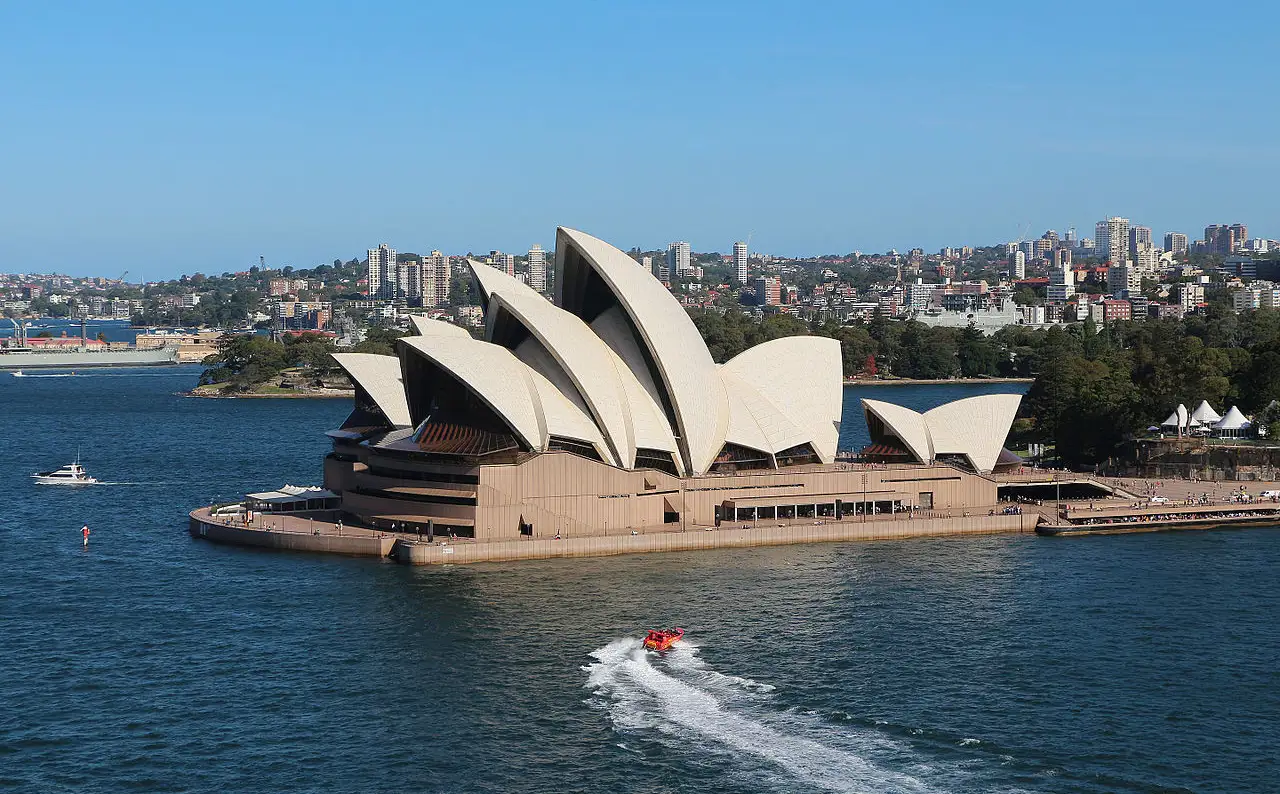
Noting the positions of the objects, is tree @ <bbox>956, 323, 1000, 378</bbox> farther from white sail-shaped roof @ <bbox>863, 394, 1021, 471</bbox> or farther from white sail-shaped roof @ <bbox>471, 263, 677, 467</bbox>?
white sail-shaped roof @ <bbox>471, 263, 677, 467</bbox>

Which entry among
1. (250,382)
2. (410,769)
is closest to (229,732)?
(410,769)

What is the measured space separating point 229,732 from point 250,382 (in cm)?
11153

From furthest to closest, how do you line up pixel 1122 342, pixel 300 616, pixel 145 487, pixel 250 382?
pixel 1122 342 → pixel 250 382 → pixel 145 487 → pixel 300 616

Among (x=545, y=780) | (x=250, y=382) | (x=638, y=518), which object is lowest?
(x=545, y=780)

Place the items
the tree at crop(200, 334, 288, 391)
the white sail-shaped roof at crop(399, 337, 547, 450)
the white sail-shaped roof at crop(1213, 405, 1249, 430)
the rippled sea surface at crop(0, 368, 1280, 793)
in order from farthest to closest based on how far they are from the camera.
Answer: the tree at crop(200, 334, 288, 391) → the white sail-shaped roof at crop(1213, 405, 1249, 430) → the white sail-shaped roof at crop(399, 337, 547, 450) → the rippled sea surface at crop(0, 368, 1280, 793)

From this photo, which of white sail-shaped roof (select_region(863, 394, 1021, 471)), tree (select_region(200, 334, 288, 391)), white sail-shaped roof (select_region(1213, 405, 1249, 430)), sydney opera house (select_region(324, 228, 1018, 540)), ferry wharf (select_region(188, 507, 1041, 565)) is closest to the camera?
ferry wharf (select_region(188, 507, 1041, 565))

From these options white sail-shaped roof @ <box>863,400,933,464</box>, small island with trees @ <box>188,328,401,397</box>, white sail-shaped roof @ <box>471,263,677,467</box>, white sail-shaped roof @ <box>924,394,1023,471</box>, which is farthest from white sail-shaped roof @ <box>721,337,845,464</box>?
small island with trees @ <box>188,328,401,397</box>

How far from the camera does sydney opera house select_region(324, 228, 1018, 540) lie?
1996 inches

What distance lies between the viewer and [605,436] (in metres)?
52.3

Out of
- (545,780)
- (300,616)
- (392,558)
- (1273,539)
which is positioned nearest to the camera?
(545,780)

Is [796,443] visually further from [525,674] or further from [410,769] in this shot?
[410,769]

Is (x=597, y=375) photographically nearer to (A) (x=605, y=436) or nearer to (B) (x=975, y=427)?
(A) (x=605, y=436)

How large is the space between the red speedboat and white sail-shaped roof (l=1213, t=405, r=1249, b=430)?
4023cm

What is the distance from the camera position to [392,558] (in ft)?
161
